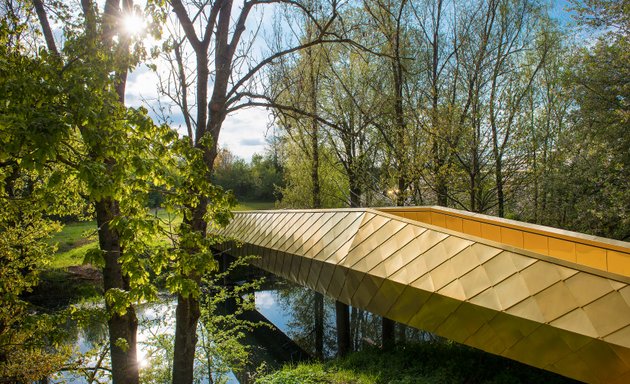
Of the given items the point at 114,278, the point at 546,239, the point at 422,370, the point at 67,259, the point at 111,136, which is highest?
the point at 111,136

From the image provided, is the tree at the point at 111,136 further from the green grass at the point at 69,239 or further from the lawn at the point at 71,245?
the green grass at the point at 69,239

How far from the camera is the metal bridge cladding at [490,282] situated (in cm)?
546

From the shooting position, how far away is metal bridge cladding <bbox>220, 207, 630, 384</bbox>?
5.46 meters

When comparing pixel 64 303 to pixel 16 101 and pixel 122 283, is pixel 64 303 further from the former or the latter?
pixel 16 101

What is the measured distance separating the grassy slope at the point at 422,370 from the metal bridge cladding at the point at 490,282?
1686 millimetres

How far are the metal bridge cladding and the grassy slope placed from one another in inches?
66.4

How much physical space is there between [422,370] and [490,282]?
3552 mm

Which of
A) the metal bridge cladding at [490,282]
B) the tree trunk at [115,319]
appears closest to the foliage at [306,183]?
the metal bridge cladding at [490,282]

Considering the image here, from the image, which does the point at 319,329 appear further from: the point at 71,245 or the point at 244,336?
the point at 71,245

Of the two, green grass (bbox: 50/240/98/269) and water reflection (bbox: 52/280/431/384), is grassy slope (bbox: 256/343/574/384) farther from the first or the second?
green grass (bbox: 50/240/98/269)

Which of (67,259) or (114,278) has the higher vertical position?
(114,278)

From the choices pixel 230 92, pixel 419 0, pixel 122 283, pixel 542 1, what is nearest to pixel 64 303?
pixel 122 283

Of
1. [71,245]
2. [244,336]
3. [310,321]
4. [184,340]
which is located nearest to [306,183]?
[310,321]

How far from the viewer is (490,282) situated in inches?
263
